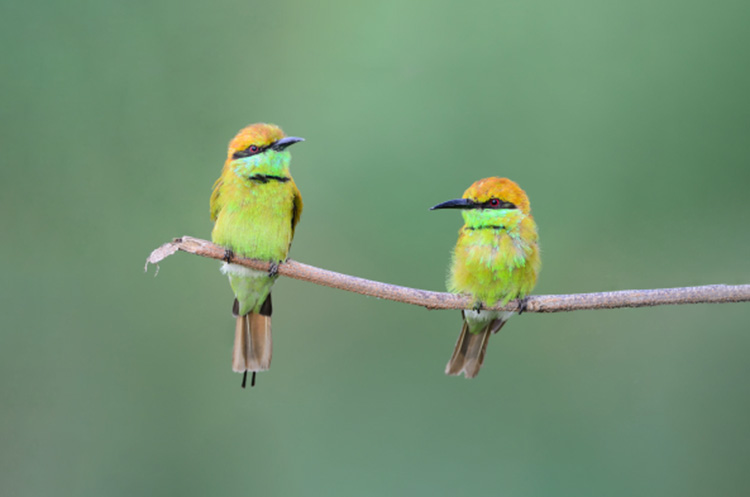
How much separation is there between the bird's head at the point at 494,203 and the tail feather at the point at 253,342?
28.8 inches

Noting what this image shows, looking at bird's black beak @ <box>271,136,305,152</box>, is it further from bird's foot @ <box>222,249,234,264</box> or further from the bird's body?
the bird's body

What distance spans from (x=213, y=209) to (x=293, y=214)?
26 centimetres

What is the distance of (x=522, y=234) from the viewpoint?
186 cm

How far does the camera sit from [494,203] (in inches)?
70.7

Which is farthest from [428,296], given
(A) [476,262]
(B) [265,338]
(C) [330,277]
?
(B) [265,338]

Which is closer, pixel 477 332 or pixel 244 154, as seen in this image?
pixel 244 154

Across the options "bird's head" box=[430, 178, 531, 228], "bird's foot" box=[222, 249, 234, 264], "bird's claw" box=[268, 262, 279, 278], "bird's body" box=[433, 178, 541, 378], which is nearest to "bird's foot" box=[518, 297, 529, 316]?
"bird's body" box=[433, 178, 541, 378]

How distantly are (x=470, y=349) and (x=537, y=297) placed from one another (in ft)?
1.63

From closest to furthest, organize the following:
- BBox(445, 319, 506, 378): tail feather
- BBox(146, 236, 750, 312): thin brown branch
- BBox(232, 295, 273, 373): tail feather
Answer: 1. BBox(146, 236, 750, 312): thin brown branch
2. BBox(232, 295, 273, 373): tail feather
3. BBox(445, 319, 506, 378): tail feather

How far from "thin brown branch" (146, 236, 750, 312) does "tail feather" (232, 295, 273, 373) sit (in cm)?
43

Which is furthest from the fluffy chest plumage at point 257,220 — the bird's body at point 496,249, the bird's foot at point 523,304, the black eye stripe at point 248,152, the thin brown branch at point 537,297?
the bird's foot at point 523,304

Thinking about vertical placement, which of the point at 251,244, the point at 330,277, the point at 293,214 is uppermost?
the point at 293,214

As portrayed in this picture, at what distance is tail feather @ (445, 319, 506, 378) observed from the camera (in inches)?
81.8

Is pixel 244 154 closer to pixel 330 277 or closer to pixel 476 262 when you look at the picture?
pixel 330 277
